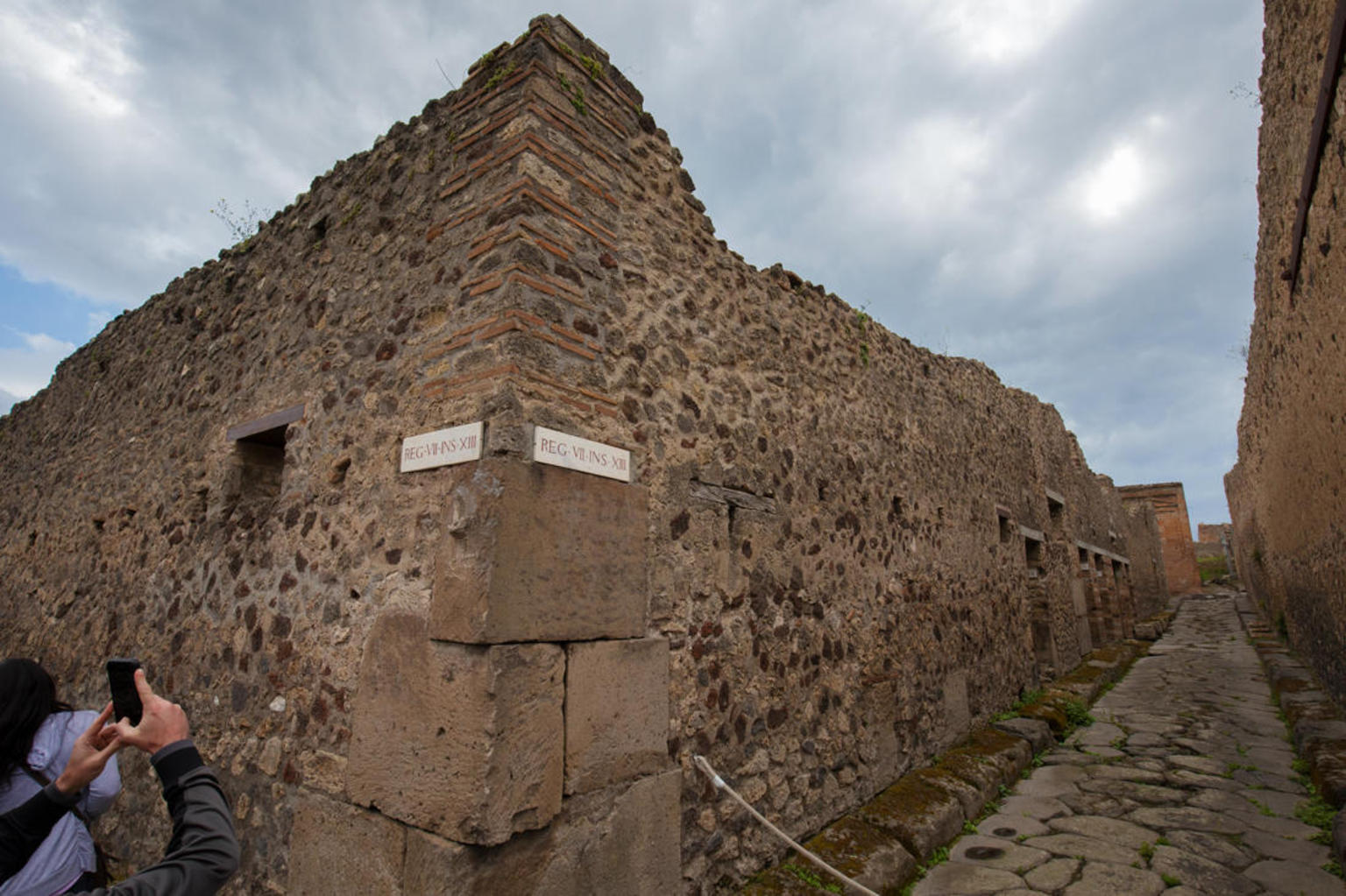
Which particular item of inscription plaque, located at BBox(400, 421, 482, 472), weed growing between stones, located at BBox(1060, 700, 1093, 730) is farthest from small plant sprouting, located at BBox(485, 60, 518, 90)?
weed growing between stones, located at BBox(1060, 700, 1093, 730)

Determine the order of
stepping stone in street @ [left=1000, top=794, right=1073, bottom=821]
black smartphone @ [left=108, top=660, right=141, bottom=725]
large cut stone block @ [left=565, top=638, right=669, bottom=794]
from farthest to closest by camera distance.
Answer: stepping stone in street @ [left=1000, top=794, right=1073, bottom=821] < large cut stone block @ [left=565, top=638, right=669, bottom=794] < black smartphone @ [left=108, top=660, right=141, bottom=725]

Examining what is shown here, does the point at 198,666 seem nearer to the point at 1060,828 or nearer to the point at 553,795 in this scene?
the point at 553,795

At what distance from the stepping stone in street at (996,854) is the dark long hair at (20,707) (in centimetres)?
385

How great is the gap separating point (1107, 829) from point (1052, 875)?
0.79m

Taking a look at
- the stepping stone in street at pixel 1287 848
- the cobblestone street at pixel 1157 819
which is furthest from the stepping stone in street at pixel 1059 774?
the stepping stone in street at pixel 1287 848

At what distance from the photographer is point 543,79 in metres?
3.01

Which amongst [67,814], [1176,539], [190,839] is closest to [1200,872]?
[190,839]

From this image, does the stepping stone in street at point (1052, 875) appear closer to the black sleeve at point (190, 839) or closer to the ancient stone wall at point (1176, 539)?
the black sleeve at point (190, 839)

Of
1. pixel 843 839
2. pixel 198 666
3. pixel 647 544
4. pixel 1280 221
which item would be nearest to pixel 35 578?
pixel 198 666

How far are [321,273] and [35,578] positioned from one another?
3.67 metres

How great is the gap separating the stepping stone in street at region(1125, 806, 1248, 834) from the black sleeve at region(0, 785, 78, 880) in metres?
4.81

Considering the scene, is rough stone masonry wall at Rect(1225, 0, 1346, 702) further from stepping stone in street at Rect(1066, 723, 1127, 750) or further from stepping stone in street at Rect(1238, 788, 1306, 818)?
stepping stone in street at Rect(1238, 788, 1306, 818)

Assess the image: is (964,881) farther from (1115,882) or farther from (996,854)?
(1115,882)

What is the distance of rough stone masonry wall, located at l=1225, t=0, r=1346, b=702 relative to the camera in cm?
→ 442
